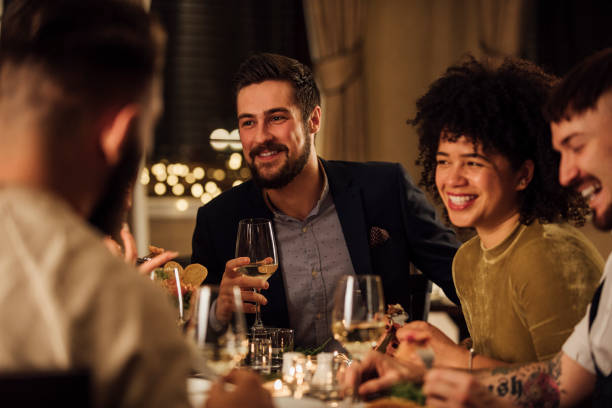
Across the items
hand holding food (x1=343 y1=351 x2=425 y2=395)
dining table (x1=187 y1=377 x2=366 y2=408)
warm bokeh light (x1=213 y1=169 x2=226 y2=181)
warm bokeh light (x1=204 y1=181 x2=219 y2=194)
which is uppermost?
warm bokeh light (x1=213 y1=169 x2=226 y2=181)

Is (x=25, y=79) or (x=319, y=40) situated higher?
(x=319, y=40)

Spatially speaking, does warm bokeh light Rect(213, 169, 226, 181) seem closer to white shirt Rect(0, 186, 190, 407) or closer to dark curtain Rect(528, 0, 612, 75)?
dark curtain Rect(528, 0, 612, 75)

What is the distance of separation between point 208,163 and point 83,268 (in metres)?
4.36

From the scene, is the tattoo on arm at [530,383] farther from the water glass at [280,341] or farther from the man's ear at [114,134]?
the man's ear at [114,134]

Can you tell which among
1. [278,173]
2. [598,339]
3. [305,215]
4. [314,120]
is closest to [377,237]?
[305,215]

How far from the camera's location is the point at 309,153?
2586mm

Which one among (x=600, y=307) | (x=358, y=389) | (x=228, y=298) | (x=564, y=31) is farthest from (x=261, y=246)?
(x=564, y=31)

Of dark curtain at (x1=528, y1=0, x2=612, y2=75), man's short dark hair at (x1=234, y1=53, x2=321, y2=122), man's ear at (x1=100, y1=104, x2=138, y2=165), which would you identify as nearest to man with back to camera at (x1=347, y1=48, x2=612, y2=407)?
man's ear at (x1=100, y1=104, x2=138, y2=165)

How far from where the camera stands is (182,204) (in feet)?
16.2

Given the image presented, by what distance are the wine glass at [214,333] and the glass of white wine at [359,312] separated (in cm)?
26

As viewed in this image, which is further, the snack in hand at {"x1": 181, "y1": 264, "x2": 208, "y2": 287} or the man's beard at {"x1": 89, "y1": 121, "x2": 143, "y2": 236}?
the snack in hand at {"x1": 181, "y1": 264, "x2": 208, "y2": 287}

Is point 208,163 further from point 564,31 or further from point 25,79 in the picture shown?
point 25,79

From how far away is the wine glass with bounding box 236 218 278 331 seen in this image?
5.98ft

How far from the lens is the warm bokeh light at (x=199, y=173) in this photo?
16.3ft
